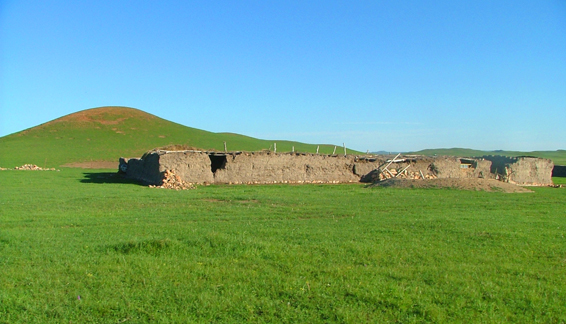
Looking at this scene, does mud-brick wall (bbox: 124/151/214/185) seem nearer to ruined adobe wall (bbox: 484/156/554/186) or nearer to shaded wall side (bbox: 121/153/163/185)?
shaded wall side (bbox: 121/153/163/185)

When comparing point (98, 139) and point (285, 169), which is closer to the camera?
point (285, 169)

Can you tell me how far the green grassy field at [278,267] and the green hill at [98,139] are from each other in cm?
4000

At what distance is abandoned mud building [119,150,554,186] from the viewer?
25.2 metres

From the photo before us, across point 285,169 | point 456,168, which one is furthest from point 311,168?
point 456,168

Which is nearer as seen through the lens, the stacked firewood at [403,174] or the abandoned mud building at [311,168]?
the abandoned mud building at [311,168]

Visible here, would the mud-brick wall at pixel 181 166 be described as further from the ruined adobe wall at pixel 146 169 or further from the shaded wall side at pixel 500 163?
the shaded wall side at pixel 500 163

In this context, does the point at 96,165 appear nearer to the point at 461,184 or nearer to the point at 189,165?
the point at 189,165

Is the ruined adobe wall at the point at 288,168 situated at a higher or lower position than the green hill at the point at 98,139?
lower

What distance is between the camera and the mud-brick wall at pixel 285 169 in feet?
86.0

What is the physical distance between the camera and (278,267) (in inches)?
281

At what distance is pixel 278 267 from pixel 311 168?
2124 centimetres

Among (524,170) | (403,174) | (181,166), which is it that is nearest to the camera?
(181,166)

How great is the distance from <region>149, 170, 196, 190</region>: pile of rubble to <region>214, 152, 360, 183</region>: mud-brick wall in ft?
8.14

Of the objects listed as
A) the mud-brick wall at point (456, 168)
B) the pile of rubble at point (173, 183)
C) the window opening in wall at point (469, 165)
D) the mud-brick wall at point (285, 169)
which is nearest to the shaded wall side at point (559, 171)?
the mud-brick wall at point (456, 168)
